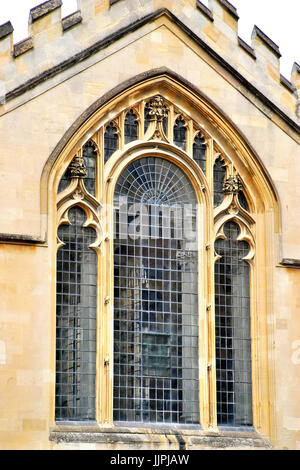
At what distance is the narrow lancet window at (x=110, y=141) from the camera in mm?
28500

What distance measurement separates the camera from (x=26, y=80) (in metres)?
27.8

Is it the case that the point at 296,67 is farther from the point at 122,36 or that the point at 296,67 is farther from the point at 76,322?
the point at 76,322

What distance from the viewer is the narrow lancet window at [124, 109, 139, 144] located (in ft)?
94.3

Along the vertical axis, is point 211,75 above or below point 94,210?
above

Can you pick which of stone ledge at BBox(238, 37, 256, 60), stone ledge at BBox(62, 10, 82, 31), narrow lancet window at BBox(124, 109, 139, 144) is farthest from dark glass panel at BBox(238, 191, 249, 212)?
stone ledge at BBox(62, 10, 82, 31)

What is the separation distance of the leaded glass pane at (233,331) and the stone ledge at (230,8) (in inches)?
168

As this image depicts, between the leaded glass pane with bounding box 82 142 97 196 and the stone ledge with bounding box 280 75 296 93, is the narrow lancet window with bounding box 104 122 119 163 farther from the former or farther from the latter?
the stone ledge with bounding box 280 75 296 93

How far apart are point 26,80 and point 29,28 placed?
112 centimetres

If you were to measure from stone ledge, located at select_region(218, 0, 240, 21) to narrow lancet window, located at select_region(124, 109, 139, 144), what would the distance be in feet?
9.88

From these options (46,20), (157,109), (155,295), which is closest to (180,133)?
(157,109)

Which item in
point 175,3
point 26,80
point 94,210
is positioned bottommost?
point 94,210

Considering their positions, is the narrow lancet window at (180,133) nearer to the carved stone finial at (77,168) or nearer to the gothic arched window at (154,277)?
the gothic arched window at (154,277)
